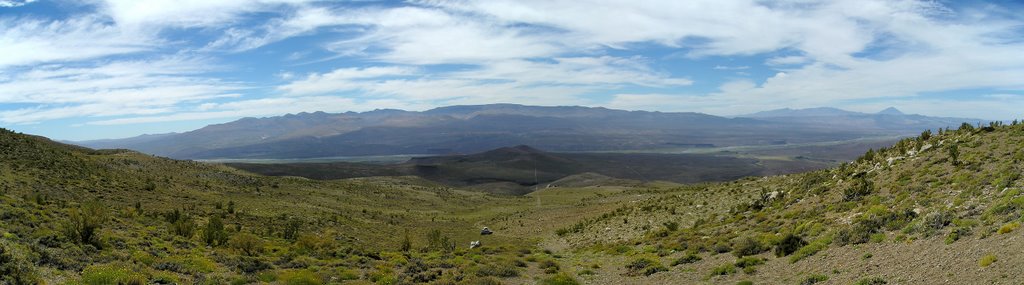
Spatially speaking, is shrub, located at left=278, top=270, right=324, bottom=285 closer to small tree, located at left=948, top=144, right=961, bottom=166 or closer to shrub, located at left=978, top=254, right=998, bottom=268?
shrub, located at left=978, top=254, right=998, bottom=268

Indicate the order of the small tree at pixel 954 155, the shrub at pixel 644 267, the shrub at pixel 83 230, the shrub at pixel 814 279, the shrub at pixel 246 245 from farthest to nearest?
the shrub at pixel 246 245, the small tree at pixel 954 155, the shrub at pixel 644 267, the shrub at pixel 83 230, the shrub at pixel 814 279

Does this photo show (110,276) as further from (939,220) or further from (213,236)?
(939,220)

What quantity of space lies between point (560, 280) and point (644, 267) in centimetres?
415

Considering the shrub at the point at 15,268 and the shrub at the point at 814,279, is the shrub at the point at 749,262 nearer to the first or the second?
the shrub at the point at 814,279

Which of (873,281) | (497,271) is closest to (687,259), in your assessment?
(497,271)

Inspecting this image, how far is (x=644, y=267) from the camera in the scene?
2233 cm

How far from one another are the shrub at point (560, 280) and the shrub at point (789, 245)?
7850mm

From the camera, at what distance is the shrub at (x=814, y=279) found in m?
15.3

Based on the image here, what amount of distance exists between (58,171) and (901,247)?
165 feet

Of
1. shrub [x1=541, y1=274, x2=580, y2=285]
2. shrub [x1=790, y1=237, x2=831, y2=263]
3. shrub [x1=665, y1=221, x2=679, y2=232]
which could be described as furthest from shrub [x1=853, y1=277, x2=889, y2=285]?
shrub [x1=665, y1=221, x2=679, y2=232]

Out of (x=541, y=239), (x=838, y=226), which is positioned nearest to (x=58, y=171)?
(x=541, y=239)

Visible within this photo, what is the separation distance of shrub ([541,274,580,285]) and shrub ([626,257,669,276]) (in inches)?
102

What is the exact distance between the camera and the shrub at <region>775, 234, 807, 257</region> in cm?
1964

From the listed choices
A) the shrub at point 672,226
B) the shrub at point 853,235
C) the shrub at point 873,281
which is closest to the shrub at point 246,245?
the shrub at point 672,226
